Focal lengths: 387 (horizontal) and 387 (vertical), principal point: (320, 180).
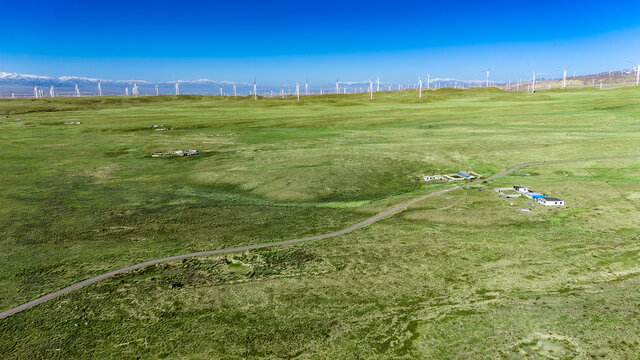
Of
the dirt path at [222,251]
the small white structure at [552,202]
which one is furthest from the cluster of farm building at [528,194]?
the dirt path at [222,251]

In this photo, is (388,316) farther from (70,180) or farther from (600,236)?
(70,180)

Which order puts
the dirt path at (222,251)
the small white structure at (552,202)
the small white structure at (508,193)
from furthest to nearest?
the small white structure at (508,193) → the small white structure at (552,202) → the dirt path at (222,251)

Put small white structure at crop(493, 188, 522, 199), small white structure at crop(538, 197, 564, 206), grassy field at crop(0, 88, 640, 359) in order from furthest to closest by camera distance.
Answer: small white structure at crop(493, 188, 522, 199), small white structure at crop(538, 197, 564, 206), grassy field at crop(0, 88, 640, 359)

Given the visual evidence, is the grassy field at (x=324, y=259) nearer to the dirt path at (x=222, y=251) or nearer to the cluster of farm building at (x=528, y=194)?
the dirt path at (x=222, y=251)

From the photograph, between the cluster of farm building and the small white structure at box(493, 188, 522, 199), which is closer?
the cluster of farm building

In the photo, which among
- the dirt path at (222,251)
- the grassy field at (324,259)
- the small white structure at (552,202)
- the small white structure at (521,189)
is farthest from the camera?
the small white structure at (521,189)

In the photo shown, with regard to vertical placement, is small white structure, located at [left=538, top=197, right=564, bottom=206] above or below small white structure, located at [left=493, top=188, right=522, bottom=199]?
below

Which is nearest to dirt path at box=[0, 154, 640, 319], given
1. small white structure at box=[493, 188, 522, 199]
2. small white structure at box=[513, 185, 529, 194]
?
small white structure at box=[493, 188, 522, 199]

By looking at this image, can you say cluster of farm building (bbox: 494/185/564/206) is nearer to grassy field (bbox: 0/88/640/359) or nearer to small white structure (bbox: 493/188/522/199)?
small white structure (bbox: 493/188/522/199)
